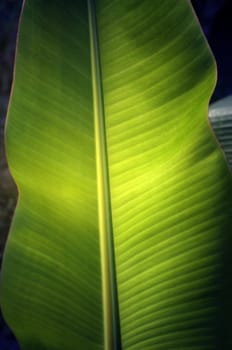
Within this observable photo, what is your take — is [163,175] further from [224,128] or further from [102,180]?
[224,128]

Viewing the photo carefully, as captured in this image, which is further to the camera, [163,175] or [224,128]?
[224,128]

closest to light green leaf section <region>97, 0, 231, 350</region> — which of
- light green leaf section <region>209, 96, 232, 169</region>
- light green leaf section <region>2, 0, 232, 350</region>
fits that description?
light green leaf section <region>2, 0, 232, 350</region>

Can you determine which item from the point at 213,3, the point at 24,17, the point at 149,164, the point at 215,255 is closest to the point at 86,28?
the point at 24,17

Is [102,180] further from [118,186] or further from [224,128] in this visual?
[224,128]

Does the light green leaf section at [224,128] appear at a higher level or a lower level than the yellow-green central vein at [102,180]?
lower

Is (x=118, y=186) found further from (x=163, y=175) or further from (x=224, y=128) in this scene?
(x=224, y=128)

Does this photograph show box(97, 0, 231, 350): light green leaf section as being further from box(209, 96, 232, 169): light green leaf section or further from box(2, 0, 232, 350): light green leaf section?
box(209, 96, 232, 169): light green leaf section

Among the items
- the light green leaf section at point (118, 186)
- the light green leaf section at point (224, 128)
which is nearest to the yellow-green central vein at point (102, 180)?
the light green leaf section at point (118, 186)

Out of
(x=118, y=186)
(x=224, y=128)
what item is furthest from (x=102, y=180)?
(x=224, y=128)

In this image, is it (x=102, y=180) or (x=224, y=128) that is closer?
(x=102, y=180)

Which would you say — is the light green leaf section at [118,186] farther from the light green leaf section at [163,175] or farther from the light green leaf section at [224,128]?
the light green leaf section at [224,128]
